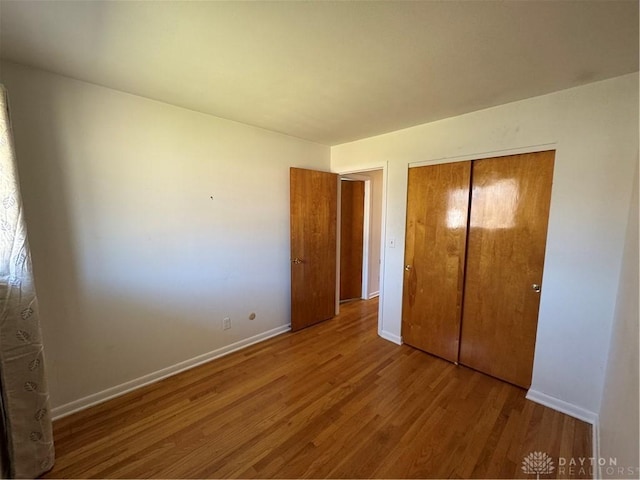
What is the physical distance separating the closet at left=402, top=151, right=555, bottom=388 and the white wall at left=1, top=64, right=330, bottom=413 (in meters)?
1.71

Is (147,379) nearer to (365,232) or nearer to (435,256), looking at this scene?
(435,256)

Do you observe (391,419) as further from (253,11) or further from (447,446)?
(253,11)

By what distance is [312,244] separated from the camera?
129 inches

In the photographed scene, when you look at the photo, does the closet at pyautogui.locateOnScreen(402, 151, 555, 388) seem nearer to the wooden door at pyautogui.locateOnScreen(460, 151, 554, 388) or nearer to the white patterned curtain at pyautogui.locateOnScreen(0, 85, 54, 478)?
the wooden door at pyautogui.locateOnScreen(460, 151, 554, 388)

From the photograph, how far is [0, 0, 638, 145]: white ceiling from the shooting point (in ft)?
3.79

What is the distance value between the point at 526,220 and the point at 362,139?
188cm

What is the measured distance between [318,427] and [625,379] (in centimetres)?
169

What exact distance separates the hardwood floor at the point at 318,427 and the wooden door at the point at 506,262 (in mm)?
255

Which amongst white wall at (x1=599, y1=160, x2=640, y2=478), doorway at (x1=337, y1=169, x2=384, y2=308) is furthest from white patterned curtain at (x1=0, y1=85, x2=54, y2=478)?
doorway at (x1=337, y1=169, x2=384, y2=308)

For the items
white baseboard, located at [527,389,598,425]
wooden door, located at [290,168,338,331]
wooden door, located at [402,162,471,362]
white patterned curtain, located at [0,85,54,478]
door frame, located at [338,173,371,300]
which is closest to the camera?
white patterned curtain, located at [0,85,54,478]

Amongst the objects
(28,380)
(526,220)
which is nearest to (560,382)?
(526,220)

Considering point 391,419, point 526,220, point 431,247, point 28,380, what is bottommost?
point 391,419

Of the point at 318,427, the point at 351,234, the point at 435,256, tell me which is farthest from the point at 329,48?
the point at 351,234

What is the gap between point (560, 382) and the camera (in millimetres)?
1944
